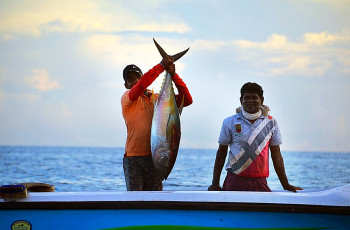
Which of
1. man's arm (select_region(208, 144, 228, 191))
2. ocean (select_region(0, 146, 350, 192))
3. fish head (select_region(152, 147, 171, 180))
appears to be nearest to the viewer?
fish head (select_region(152, 147, 171, 180))

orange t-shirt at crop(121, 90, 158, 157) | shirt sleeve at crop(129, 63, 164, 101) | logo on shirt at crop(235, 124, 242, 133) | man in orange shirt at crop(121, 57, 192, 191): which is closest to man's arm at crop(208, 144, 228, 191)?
logo on shirt at crop(235, 124, 242, 133)

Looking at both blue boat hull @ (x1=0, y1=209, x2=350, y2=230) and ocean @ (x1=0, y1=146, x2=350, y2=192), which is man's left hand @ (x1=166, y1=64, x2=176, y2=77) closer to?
blue boat hull @ (x1=0, y1=209, x2=350, y2=230)

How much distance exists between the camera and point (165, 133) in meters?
4.86

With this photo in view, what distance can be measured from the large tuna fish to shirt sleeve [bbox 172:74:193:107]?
22cm

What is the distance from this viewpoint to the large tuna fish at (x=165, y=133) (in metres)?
4.85

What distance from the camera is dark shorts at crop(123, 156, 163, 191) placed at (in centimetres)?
507

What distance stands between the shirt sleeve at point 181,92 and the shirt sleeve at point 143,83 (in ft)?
0.83

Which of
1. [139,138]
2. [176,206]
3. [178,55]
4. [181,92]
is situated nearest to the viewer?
[176,206]

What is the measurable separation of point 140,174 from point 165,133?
503 millimetres

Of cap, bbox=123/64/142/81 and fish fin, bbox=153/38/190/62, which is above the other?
fish fin, bbox=153/38/190/62

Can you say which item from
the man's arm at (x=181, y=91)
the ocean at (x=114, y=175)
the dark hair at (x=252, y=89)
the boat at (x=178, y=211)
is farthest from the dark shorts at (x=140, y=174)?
the ocean at (x=114, y=175)

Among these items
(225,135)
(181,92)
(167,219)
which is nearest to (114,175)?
(181,92)

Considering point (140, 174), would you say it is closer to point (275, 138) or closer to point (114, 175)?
point (275, 138)

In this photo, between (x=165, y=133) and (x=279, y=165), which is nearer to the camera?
(x=165, y=133)
